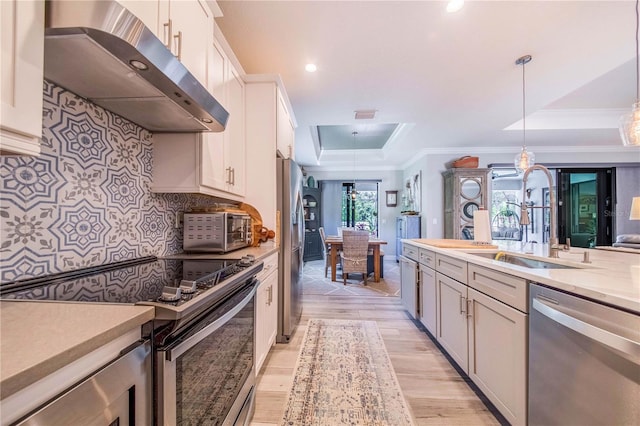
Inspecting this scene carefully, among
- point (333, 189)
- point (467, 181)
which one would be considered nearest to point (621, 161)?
point (467, 181)

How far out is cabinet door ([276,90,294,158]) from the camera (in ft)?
7.56

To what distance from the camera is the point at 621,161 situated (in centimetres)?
500

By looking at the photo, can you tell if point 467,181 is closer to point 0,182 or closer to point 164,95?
point 164,95

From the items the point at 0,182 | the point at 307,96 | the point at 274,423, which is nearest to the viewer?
the point at 0,182

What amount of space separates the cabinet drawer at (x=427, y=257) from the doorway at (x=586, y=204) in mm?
4655

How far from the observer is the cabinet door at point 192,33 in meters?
1.18

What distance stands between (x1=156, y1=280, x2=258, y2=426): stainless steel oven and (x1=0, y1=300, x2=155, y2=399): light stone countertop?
0.46 feet

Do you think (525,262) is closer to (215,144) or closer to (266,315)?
(266,315)

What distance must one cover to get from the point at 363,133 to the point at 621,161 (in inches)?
205

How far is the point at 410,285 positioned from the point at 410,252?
363 mm

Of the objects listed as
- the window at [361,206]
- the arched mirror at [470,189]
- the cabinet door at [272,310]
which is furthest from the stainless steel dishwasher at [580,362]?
the window at [361,206]

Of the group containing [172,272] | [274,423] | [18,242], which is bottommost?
[274,423]

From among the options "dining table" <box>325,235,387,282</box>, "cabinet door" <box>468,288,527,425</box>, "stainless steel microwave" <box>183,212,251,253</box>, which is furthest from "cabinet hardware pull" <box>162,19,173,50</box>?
"dining table" <box>325,235,387,282</box>

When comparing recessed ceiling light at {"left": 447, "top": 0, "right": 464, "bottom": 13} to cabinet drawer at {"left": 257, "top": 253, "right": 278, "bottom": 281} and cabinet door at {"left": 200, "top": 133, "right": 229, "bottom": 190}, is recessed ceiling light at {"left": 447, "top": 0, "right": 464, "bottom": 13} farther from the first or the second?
cabinet drawer at {"left": 257, "top": 253, "right": 278, "bottom": 281}
